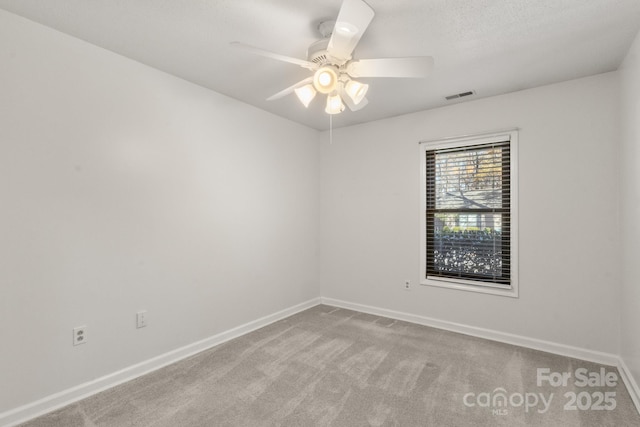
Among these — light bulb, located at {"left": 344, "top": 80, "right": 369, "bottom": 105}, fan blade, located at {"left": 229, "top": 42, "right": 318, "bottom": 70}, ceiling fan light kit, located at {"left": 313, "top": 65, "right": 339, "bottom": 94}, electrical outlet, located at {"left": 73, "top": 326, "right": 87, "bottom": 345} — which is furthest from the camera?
electrical outlet, located at {"left": 73, "top": 326, "right": 87, "bottom": 345}

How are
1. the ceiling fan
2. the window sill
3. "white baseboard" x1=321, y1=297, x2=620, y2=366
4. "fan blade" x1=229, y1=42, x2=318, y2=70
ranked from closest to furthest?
the ceiling fan → "fan blade" x1=229, y1=42, x2=318, y2=70 → "white baseboard" x1=321, y1=297, x2=620, y2=366 → the window sill

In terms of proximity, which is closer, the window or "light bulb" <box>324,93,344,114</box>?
"light bulb" <box>324,93,344,114</box>

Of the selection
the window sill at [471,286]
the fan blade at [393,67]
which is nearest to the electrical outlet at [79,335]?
the fan blade at [393,67]

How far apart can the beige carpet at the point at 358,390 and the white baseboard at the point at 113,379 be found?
0.06 meters

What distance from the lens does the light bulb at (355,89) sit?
1.98m

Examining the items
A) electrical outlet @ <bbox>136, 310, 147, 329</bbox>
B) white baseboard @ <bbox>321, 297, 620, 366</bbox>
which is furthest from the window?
electrical outlet @ <bbox>136, 310, 147, 329</bbox>

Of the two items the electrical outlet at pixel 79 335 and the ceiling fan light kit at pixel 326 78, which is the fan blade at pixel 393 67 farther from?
the electrical outlet at pixel 79 335

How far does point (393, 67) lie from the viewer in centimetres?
184

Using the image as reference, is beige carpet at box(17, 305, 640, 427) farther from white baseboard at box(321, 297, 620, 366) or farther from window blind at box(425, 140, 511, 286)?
window blind at box(425, 140, 511, 286)

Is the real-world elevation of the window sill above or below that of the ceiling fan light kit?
below

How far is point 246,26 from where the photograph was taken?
2.02 m

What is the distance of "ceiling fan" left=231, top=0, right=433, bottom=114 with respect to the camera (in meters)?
1.63

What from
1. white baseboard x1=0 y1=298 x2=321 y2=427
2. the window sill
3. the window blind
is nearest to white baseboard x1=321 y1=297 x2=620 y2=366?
the window sill

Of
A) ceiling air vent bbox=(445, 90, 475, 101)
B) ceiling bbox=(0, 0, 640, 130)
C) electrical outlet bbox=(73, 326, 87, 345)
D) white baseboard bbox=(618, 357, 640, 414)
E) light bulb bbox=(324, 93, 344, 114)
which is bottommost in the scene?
white baseboard bbox=(618, 357, 640, 414)
